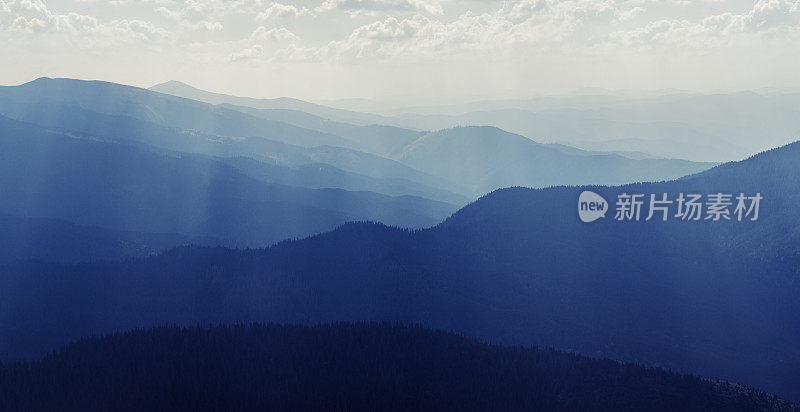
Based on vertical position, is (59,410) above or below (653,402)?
below

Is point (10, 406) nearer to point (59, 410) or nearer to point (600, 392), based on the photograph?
point (59, 410)

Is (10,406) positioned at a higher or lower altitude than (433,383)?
lower

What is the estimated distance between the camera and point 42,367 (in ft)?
643

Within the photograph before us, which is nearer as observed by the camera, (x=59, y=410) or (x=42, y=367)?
(x=59, y=410)

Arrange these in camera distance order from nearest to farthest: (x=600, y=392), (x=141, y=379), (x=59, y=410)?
(x=59, y=410)
(x=141, y=379)
(x=600, y=392)

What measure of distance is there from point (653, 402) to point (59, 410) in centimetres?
14738

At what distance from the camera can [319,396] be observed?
7037 inches

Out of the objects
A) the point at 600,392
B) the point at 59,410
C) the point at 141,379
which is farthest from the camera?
the point at 600,392

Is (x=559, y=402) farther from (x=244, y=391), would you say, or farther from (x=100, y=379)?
(x=100, y=379)

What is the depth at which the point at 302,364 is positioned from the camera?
196 meters

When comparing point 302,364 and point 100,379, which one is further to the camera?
point 302,364

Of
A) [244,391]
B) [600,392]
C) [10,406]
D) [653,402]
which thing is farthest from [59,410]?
[653,402]

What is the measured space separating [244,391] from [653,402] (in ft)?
346

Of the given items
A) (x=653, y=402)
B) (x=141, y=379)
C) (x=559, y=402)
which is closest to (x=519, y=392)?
(x=559, y=402)
